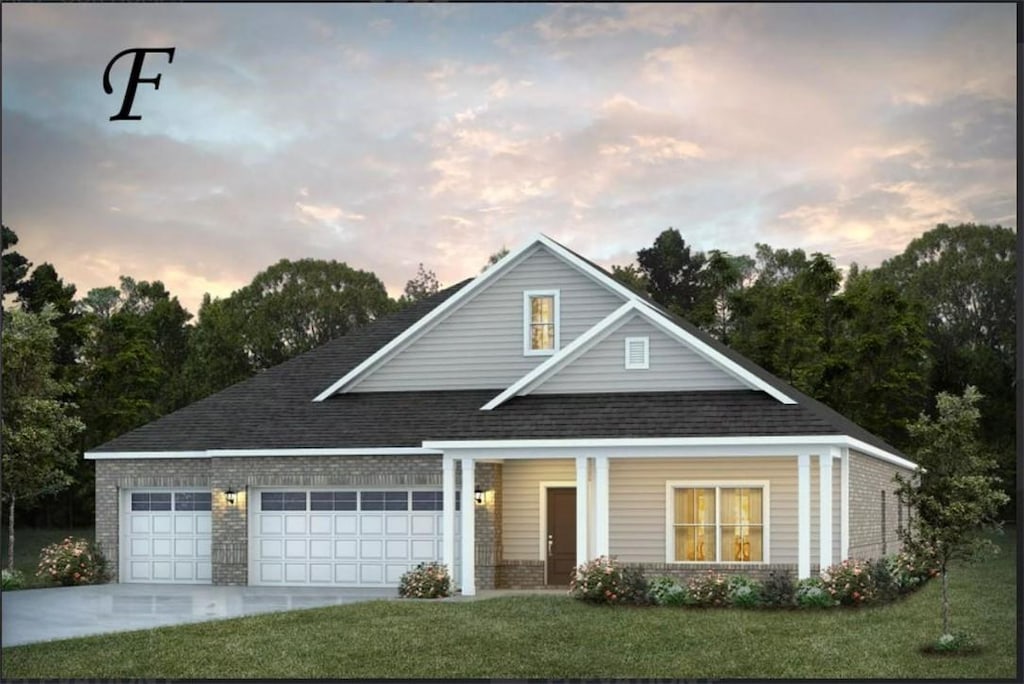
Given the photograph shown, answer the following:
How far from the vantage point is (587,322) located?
2997 centimetres

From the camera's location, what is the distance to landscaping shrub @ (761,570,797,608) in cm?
2302

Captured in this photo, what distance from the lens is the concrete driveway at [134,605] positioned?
72.3ft

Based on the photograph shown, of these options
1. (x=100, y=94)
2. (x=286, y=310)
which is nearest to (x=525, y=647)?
(x=100, y=94)

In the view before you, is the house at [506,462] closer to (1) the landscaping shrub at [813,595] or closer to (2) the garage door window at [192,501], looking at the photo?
(2) the garage door window at [192,501]

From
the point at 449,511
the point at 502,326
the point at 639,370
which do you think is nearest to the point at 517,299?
the point at 502,326

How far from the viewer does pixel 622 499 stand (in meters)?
27.6

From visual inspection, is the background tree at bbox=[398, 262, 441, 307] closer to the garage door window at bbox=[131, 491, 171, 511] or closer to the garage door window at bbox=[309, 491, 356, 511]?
the garage door window at bbox=[131, 491, 171, 511]

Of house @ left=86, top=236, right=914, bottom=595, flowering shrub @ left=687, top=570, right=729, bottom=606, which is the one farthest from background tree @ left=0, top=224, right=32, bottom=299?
flowering shrub @ left=687, top=570, right=729, bottom=606

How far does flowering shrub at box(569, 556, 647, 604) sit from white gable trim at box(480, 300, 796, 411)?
4.11 metres

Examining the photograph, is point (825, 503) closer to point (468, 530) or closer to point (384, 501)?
point (468, 530)

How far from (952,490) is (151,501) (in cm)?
1801

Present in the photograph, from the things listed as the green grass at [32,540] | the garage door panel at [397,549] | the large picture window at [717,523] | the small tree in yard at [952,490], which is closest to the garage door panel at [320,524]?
the garage door panel at [397,549]

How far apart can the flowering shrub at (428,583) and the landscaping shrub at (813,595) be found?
638 centimetres

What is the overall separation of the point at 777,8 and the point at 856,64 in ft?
38.1
